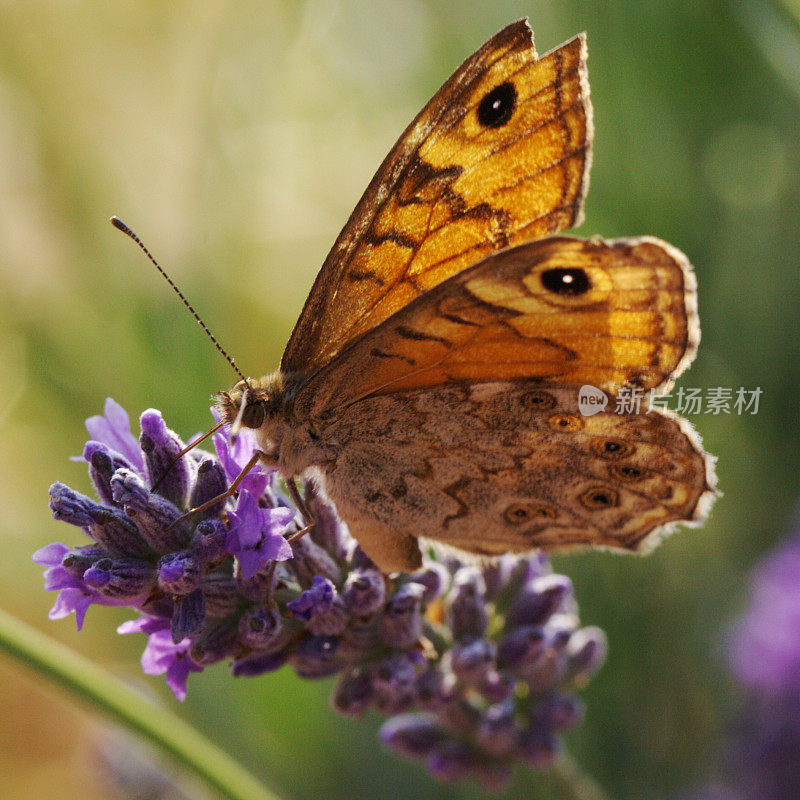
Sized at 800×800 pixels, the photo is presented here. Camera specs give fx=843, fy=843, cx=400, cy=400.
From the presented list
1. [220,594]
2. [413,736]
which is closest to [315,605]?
[220,594]

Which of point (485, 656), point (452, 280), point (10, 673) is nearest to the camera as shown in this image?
point (452, 280)

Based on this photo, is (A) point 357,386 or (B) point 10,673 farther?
(B) point 10,673

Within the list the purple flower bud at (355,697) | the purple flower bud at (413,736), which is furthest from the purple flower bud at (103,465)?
the purple flower bud at (413,736)

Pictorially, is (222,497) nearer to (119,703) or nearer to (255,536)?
(255,536)

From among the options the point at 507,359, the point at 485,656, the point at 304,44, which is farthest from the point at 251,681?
the point at 304,44

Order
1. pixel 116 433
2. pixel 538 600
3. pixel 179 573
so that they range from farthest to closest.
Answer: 1. pixel 538 600
2. pixel 116 433
3. pixel 179 573

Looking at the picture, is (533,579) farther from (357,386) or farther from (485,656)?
(357,386)
